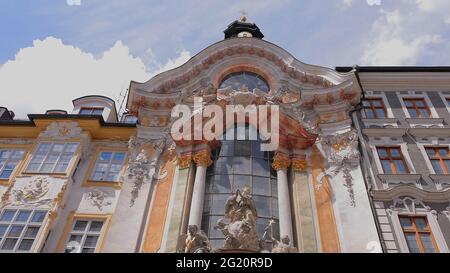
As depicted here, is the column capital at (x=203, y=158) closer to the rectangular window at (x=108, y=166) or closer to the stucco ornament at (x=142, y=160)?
the stucco ornament at (x=142, y=160)

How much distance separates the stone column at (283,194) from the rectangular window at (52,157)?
34.1ft

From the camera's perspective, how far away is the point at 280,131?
20578mm

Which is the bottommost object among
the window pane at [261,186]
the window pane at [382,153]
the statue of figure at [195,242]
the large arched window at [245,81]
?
the statue of figure at [195,242]

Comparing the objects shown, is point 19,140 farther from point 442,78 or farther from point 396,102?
point 442,78

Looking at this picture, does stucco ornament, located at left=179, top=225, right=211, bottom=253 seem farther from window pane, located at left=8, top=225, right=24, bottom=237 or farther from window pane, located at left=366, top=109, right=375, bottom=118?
window pane, located at left=366, top=109, right=375, bottom=118

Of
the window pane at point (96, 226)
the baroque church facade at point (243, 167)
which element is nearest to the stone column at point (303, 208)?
the baroque church facade at point (243, 167)

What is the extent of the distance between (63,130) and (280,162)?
1172cm

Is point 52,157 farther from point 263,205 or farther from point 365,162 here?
point 365,162

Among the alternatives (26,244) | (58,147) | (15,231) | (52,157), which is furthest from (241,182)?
(15,231)

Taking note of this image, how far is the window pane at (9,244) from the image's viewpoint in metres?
16.9

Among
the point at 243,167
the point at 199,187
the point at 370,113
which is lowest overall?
the point at 199,187

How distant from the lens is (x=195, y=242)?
15.1 metres

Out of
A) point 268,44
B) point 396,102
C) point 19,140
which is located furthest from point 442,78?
point 19,140
